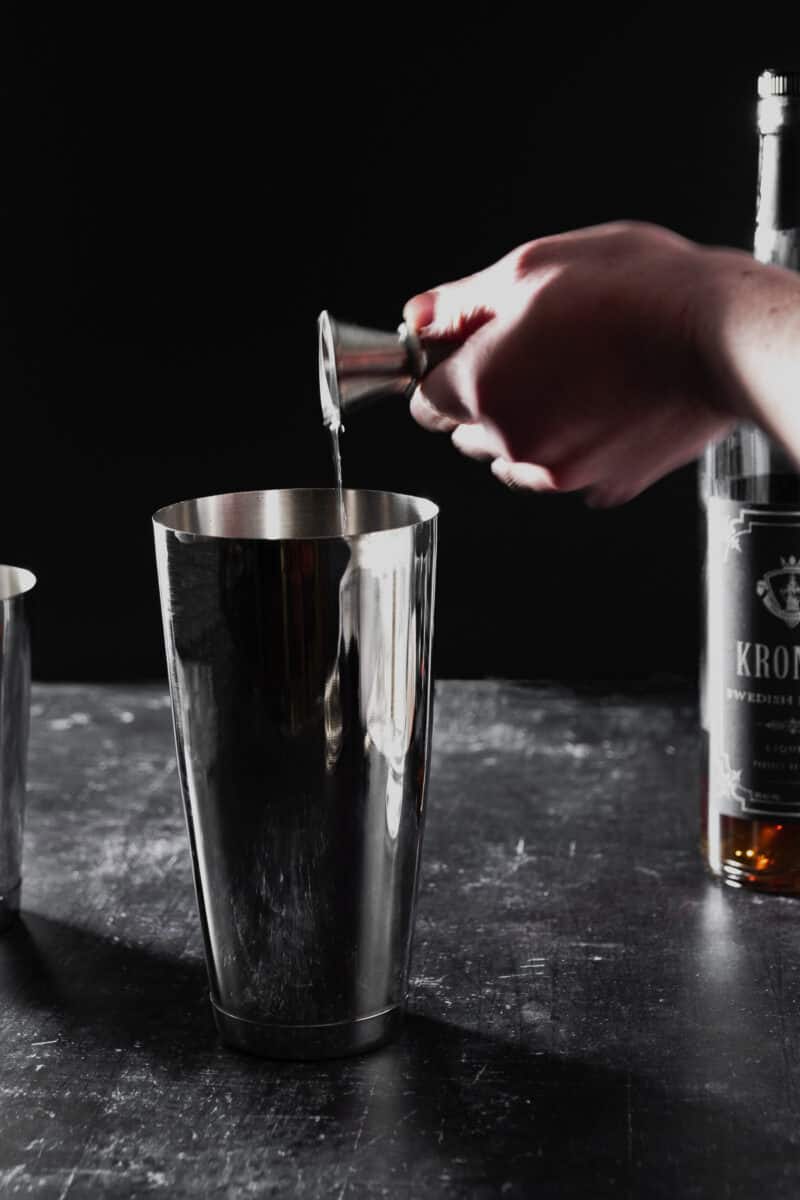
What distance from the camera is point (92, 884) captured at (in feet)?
2.84

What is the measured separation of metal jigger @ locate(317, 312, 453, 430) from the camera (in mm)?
653

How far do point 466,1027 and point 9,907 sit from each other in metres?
0.27

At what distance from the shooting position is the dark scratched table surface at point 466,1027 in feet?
1.89

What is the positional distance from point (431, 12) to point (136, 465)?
518 mm

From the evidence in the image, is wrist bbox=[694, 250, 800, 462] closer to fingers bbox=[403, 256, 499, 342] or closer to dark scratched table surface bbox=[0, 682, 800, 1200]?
fingers bbox=[403, 256, 499, 342]

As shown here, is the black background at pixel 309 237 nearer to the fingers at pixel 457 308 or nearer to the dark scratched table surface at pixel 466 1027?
the dark scratched table surface at pixel 466 1027

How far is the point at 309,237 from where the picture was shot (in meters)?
1.47

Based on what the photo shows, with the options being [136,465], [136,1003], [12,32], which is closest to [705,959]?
[136,1003]

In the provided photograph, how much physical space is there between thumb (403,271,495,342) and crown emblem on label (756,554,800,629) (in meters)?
0.24

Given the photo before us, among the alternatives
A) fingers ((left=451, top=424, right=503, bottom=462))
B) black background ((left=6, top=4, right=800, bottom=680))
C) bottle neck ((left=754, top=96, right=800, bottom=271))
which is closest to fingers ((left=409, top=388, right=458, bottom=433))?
fingers ((left=451, top=424, right=503, bottom=462))

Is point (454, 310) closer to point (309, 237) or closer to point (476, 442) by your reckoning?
point (476, 442)

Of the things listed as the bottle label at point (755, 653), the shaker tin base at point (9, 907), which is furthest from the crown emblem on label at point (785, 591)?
the shaker tin base at point (9, 907)

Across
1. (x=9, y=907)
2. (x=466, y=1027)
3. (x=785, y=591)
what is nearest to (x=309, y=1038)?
(x=466, y=1027)

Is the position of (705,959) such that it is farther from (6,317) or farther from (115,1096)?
(6,317)
